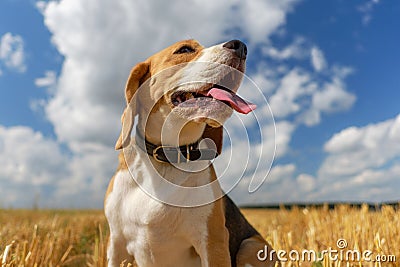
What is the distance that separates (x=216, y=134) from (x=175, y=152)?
46 cm

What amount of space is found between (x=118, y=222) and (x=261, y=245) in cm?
127

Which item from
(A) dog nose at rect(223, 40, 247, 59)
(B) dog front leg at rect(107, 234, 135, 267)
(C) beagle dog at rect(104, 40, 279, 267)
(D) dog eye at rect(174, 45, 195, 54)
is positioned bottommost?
(B) dog front leg at rect(107, 234, 135, 267)

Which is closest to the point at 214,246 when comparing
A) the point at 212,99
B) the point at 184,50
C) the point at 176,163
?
the point at 176,163

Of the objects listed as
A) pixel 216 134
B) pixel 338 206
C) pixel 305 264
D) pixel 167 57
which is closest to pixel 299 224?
pixel 338 206

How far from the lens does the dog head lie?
10.1ft

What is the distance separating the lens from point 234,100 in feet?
10.1

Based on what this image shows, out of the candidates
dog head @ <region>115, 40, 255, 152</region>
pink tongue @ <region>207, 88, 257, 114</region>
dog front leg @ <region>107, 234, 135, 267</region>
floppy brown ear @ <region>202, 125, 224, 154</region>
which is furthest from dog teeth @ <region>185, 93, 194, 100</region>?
dog front leg @ <region>107, 234, 135, 267</region>

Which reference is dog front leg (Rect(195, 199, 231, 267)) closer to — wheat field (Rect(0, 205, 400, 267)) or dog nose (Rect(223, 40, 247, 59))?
wheat field (Rect(0, 205, 400, 267))

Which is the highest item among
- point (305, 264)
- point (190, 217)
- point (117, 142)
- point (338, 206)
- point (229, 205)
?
point (338, 206)

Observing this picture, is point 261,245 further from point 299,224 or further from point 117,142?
point 299,224

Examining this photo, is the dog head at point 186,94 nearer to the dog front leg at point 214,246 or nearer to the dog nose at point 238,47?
the dog nose at point 238,47

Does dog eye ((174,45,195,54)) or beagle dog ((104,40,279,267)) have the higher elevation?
dog eye ((174,45,195,54))

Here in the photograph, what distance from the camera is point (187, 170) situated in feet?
10.3

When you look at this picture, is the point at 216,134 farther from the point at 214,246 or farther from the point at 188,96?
the point at 214,246
